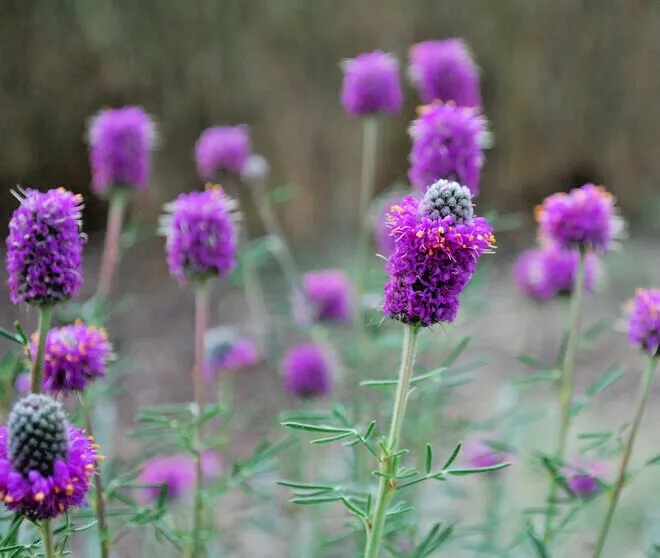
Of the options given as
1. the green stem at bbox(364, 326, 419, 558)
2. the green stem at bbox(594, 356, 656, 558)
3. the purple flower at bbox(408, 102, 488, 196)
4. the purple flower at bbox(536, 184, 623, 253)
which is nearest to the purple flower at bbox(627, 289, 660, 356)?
the green stem at bbox(594, 356, 656, 558)

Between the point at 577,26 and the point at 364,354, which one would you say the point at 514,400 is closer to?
Answer: the point at 364,354

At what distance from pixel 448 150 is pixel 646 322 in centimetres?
40

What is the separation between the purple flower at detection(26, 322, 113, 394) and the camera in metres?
1.11

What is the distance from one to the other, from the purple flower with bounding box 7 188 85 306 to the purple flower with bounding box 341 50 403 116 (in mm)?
831

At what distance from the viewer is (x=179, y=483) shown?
1857 millimetres

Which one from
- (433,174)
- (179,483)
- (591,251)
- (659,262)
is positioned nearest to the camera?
(433,174)

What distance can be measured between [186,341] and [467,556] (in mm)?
1635

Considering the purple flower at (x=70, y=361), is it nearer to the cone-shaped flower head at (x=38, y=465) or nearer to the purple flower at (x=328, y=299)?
the cone-shaped flower head at (x=38, y=465)

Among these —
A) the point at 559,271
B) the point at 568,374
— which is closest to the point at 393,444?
the point at 568,374

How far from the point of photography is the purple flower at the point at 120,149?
5.40ft

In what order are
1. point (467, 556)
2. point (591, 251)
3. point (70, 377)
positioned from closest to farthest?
point (70, 377) → point (591, 251) → point (467, 556)

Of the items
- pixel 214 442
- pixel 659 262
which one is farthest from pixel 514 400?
pixel 659 262

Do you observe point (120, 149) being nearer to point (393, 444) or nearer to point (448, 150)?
point (448, 150)

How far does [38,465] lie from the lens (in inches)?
34.5
